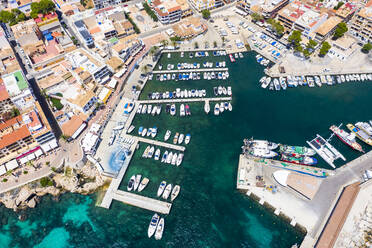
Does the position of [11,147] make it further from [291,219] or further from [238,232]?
[291,219]

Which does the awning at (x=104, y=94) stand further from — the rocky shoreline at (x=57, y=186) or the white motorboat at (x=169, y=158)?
the white motorboat at (x=169, y=158)

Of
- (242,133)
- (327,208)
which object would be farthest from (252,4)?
(327,208)

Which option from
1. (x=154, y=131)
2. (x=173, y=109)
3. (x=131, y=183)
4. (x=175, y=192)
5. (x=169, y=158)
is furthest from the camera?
(x=173, y=109)

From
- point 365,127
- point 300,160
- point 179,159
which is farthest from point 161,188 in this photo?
point 365,127

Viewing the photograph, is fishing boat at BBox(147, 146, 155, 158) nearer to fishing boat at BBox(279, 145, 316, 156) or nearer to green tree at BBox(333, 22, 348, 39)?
fishing boat at BBox(279, 145, 316, 156)

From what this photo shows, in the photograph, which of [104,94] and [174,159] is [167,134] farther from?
[104,94]

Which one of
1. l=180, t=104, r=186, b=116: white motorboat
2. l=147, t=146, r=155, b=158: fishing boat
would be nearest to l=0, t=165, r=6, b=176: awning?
l=147, t=146, r=155, b=158: fishing boat

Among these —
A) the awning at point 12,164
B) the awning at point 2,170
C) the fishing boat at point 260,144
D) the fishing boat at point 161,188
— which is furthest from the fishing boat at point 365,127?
the awning at point 2,170
